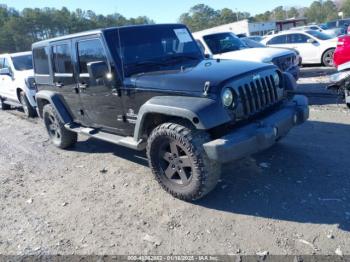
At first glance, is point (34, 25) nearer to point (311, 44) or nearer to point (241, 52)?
point (311, 44)

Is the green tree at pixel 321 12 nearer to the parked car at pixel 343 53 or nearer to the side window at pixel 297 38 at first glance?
the side window at pixel 297 38

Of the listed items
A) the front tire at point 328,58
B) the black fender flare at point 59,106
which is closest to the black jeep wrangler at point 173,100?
the black fender flare at point 59,106

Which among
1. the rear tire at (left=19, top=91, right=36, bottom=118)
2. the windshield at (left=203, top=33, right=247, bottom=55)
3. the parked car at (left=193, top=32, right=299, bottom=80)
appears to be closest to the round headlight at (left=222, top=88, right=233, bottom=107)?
the parked car at (left=193, top=32, right=299, bottom=80)

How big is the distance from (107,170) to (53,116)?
175 centimetres

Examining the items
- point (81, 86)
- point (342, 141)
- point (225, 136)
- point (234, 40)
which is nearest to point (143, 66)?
point (81, 86)

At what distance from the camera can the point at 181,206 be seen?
408 cm

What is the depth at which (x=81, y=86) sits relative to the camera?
529cm

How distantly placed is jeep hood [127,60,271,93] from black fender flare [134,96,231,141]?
13 centimetres

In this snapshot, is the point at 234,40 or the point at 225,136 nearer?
the point at 225,136

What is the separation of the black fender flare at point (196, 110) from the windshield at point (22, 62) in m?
7.45


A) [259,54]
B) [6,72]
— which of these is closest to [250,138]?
[259,54]

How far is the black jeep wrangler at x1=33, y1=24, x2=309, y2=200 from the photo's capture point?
3.69 meters

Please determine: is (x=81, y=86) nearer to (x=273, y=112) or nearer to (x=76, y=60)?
(x=76, y=60)

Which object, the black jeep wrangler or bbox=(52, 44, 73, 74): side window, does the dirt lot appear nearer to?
the black jeep wrangler
